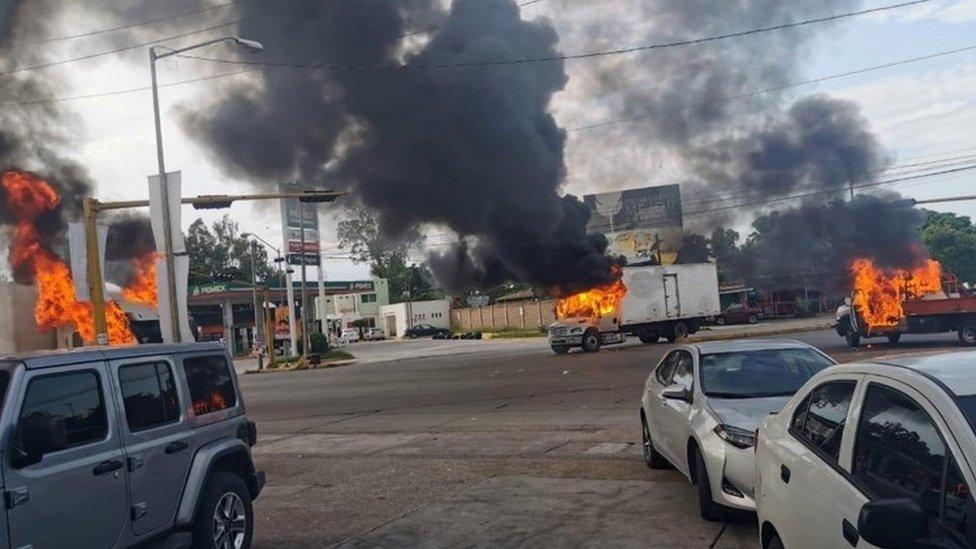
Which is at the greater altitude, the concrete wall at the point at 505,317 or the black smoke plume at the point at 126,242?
the black smoke plume at the point at 126,242

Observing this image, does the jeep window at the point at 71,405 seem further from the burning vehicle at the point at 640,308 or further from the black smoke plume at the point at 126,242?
the burning vehicle at the point at 640,308

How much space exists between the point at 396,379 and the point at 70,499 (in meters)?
22.1

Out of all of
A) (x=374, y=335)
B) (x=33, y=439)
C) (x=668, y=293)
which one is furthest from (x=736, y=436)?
(x=374, y=335)

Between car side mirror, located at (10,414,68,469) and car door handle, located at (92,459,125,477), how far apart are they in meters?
0.42

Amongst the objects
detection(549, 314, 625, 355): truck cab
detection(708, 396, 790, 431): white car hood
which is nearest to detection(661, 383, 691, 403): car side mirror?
detection(708, 396, 790, 431): white car hood

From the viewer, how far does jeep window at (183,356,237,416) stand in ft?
19.3

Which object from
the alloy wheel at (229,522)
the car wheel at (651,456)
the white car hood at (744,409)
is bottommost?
the car wheel at (651,456)

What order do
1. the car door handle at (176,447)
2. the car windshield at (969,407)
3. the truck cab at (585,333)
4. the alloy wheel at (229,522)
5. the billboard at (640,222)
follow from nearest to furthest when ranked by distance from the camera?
1. the car windshield at (969,407)
2. the car door handle at (176,447)
3. the alloy wheel at (229,522)
4. the truck cab at (585,333)
5. the billboard at (640,222)

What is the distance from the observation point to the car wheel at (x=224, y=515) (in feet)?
18.3

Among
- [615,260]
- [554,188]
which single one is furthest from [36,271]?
[615,260]

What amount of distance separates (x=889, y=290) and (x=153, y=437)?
24986 mm

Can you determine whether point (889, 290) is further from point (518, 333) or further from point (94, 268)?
point (518, 333)

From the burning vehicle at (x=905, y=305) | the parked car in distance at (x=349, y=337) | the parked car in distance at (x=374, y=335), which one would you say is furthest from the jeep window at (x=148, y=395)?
the parked car in distance at (x=374, y=335)

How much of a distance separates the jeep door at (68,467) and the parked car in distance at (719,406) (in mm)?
4225
